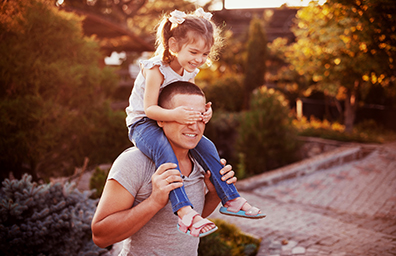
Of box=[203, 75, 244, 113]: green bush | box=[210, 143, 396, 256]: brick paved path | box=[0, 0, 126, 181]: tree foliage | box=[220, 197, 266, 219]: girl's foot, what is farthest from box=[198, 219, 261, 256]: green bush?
box=[203, 75, 244, 113]: green bush

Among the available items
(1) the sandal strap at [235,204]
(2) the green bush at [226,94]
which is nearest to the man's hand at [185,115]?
(1) the sandal strap at [235,204]

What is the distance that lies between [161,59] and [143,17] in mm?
24532

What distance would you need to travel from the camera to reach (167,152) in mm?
2004

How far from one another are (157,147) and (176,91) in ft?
1.28

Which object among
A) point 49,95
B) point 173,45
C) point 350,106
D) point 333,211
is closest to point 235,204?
point 173,45

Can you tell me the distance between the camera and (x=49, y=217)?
3.46 meters

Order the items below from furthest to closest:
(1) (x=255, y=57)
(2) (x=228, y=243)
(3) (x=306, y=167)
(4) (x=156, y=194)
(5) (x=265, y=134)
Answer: (1) (x=255, y=57)
(5) (x=265, y=134)
(3) (x=306, y=167)
(2) (x=228, y=243)
(4) (x=156, y=194)

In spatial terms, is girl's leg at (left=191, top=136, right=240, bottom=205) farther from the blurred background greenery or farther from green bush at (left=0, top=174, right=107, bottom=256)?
green bush at (left=0, top=174, right=107, bottom=256)

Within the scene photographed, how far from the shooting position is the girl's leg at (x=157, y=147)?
1907 mm

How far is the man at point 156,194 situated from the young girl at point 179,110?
0.06m

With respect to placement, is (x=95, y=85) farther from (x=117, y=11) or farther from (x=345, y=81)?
(x=117, y=11)

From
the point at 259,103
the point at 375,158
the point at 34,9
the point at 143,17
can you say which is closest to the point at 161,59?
the point at 34,9

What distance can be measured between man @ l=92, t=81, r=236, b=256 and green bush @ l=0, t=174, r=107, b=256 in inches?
70.5

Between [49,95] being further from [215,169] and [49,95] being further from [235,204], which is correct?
[235,204]
